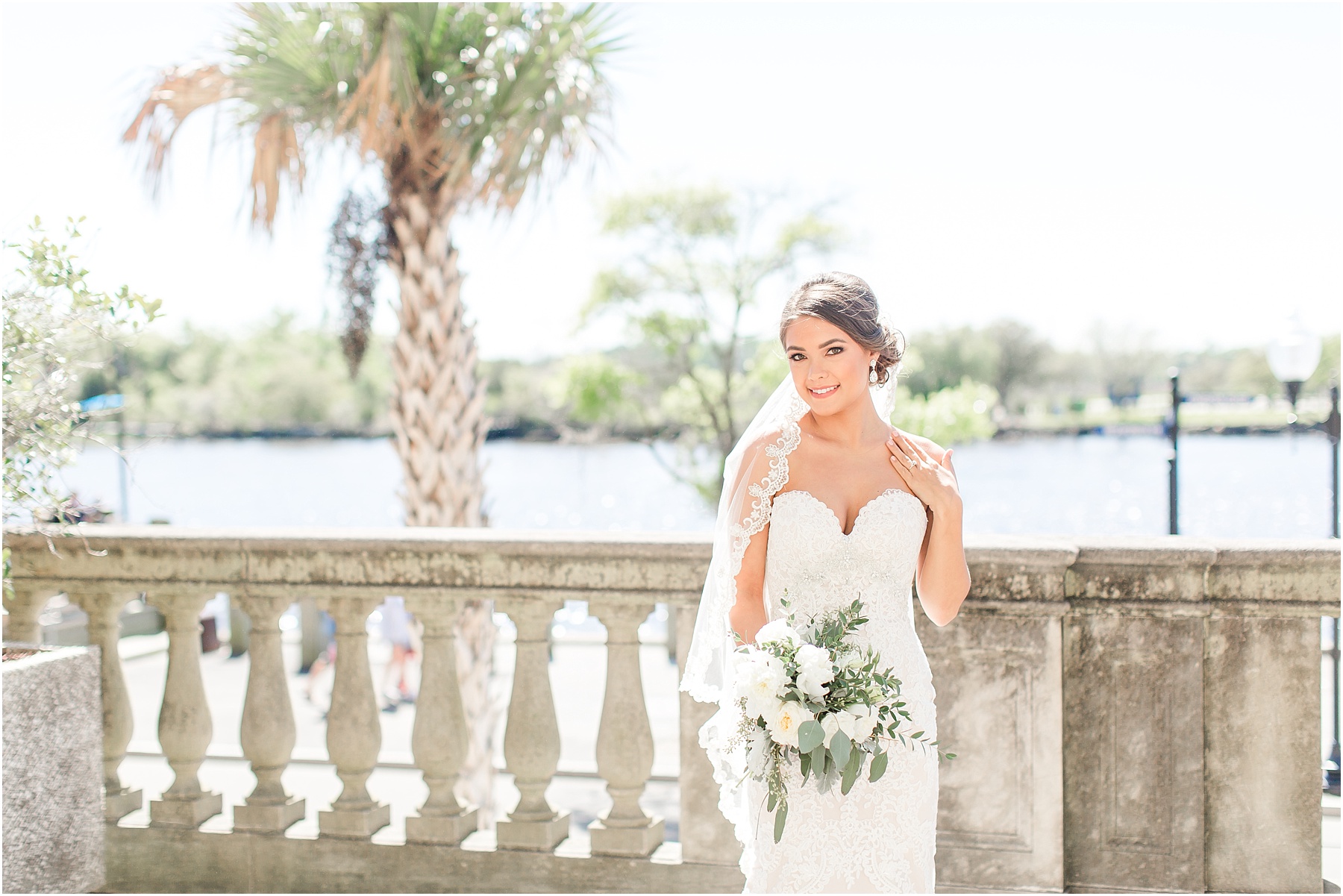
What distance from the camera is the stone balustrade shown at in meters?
3.41

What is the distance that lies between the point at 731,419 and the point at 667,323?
3019mm

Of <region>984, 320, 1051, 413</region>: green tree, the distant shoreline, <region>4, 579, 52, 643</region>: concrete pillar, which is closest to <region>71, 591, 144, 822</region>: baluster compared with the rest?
<region>4, 579, 52, 643</region>: concrete pillar

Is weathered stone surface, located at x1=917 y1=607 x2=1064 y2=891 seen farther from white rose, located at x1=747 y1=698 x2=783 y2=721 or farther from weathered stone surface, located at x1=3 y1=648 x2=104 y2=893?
weathered stone surface, located at x1=3 y1=648 x2=104 y2=893

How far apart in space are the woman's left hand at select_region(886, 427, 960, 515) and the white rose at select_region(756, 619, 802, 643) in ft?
2.02

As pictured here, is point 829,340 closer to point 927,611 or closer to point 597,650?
point 927,611

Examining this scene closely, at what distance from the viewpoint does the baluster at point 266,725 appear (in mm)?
3855

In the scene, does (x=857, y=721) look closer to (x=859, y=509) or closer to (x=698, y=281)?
(x=859, y=509)

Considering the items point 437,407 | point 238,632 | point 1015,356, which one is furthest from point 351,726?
point 1015,356

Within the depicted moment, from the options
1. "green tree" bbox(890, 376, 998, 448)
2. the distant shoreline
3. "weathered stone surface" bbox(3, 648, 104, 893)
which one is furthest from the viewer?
the distant shoreline

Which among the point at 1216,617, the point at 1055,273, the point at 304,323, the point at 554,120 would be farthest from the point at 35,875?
the point at 304,323

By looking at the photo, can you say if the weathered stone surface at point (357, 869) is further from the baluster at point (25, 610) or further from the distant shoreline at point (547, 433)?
the distant shoreline at point (547, 433)

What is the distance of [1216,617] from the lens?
343cm

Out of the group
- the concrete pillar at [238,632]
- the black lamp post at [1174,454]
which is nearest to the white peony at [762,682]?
the black lamp post at [1174,454]

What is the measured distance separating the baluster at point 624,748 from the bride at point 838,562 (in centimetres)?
70
